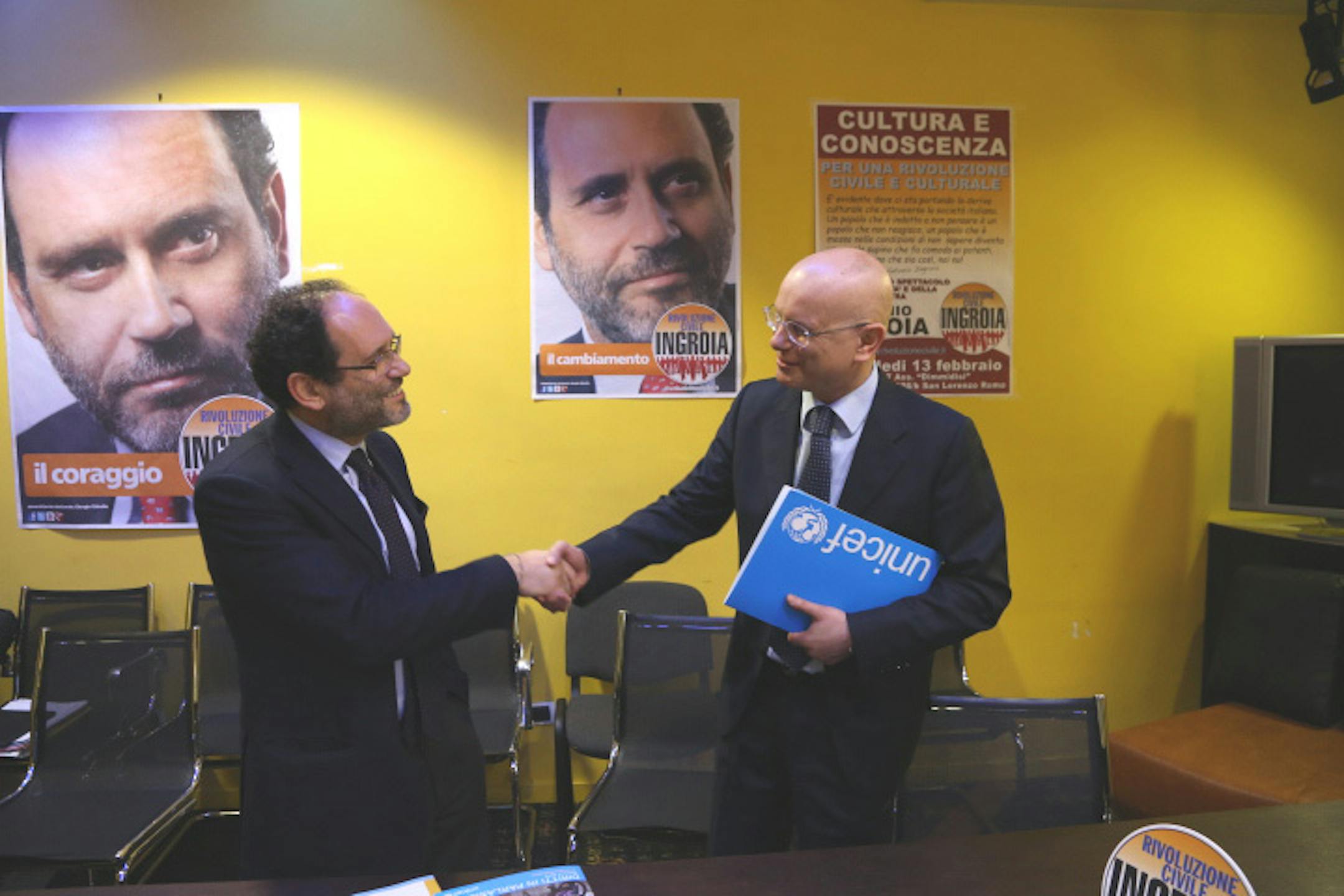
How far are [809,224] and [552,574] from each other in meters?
2.29

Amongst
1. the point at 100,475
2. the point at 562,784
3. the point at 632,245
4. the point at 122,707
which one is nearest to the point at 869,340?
the point at 562,784

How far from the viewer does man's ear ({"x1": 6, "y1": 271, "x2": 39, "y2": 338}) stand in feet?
11.6

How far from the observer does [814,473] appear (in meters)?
2.02

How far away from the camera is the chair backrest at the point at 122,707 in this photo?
9.13ft

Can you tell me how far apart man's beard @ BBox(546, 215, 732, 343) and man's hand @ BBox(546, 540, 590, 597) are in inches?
65.3

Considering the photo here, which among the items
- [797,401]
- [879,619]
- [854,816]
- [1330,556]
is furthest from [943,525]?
[1330,556]

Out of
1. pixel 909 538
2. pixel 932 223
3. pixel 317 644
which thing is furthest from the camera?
pixel 932 223

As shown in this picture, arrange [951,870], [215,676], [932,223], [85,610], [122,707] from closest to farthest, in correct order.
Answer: [951,870] → [122,707] → [215,676] → [85,610] → [932,223]

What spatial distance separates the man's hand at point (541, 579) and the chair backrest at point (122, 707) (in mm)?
1407

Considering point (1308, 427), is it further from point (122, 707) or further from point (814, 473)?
point (122, 707)

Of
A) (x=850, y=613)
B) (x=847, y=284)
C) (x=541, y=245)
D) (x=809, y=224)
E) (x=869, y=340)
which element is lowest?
(x=850, y=613)

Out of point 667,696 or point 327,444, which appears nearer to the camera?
point 327,444

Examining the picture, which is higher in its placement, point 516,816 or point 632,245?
point 632,245

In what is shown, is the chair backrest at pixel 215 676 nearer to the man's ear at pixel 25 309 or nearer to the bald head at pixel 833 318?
the man's ear at pixel 25 309
